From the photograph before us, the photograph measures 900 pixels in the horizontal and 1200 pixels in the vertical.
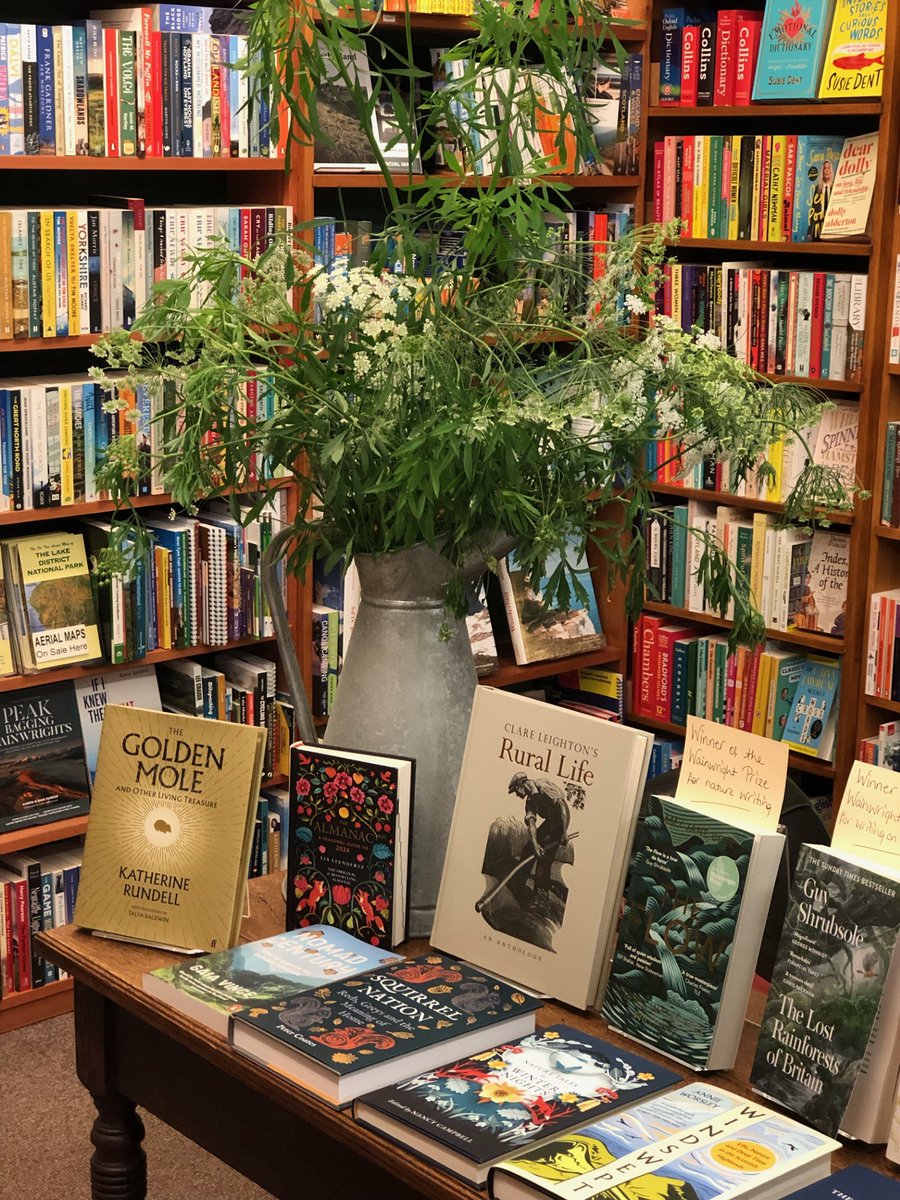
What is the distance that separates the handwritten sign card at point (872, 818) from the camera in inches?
49.8

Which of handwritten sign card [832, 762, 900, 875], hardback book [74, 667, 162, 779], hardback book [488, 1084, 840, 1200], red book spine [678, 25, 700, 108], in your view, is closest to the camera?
hardback book [488, 1084, 840, 1200]

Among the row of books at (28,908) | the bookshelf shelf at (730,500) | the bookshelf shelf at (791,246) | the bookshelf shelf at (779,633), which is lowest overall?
the row of books at (28,908)

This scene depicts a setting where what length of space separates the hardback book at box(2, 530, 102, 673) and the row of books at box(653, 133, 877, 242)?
1.47 metres

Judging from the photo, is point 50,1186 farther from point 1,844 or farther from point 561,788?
point 561,788

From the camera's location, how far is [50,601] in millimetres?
3070

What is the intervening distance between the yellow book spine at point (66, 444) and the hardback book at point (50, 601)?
11 centimetres

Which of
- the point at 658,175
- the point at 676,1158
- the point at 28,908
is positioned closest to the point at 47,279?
the point at 28,908

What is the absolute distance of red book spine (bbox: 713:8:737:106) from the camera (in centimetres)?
361

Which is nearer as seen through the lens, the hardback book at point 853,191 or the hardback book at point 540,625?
the hardback book at point 853,191

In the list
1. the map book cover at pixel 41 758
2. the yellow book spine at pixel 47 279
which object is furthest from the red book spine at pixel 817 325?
the map book cover at pixel 41 758

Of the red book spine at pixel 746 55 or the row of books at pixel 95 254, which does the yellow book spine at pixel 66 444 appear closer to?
the row of books at pixel 95 254

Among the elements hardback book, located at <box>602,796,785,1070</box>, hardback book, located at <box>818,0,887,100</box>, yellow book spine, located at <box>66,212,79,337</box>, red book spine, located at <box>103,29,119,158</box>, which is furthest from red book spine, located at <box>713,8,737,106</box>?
hardback book, located at <box>602,796,785,1070</box>

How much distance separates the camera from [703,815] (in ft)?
4.49

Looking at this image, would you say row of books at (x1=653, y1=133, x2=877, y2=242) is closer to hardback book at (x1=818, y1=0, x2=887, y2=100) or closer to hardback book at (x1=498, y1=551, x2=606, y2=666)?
hardback book at (x1=818, y1=0, x2=887, y2=100)
